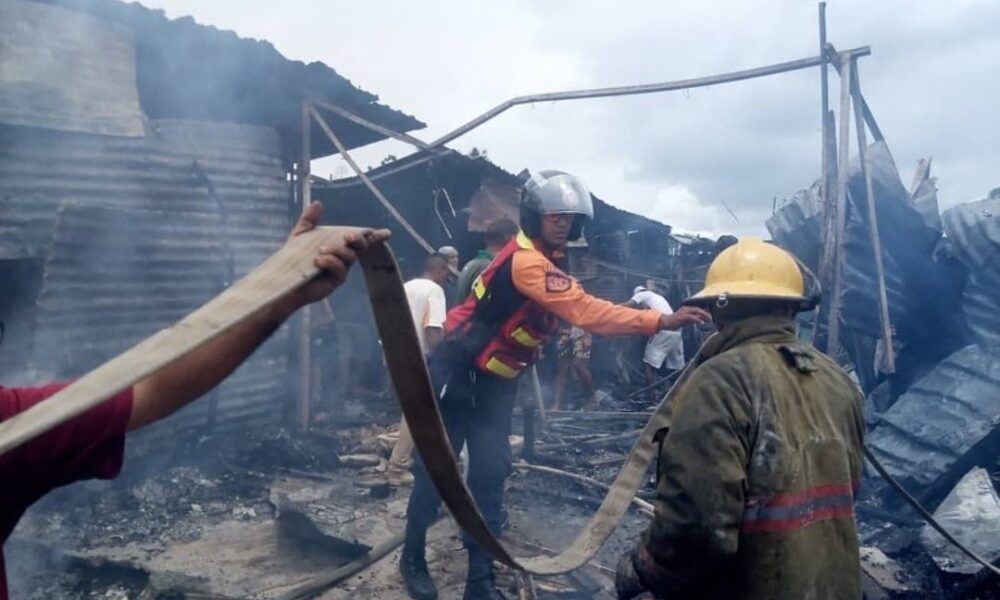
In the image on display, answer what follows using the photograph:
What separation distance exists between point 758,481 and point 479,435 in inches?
92.6

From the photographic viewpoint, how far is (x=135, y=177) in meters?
6.63

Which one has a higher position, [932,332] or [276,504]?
[932,332]

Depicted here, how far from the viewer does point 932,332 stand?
7125 mm

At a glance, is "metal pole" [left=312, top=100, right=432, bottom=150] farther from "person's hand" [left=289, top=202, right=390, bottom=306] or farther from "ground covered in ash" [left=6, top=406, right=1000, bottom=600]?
"person's hand" [left=289, top=202, right=390, bottom=306]

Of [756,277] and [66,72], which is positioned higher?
[66,72]

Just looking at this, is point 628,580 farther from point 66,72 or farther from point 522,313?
point 66,72

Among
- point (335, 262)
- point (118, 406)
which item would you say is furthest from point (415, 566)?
point (335, 262)

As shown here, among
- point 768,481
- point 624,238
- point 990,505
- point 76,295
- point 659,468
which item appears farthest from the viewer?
point 624,238

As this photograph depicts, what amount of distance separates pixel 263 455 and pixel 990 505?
6.15m

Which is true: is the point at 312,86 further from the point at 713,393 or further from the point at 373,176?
the point at 713,393

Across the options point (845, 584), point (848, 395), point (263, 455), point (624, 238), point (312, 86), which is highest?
point (312, 86)

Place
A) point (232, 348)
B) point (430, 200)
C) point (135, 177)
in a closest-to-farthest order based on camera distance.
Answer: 1. point (232, 348)
2. point (135, 177)
3. point (430, 200)

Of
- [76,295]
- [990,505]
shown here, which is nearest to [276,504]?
[76,295]

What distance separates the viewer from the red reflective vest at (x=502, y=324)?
13.1 ft
